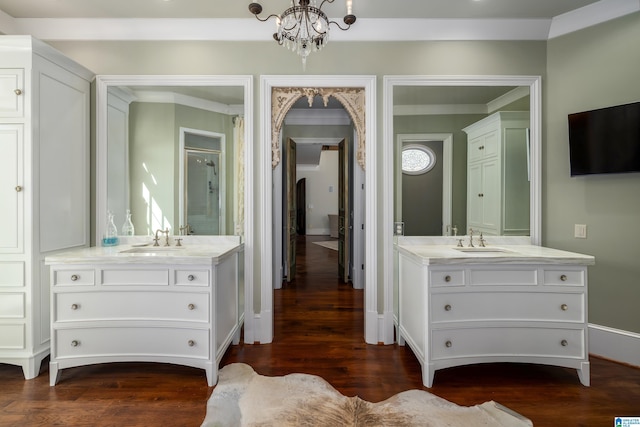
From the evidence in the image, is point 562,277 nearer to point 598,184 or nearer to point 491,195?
point 491,195

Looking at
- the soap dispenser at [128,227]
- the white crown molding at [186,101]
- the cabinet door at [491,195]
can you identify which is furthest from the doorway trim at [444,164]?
the soap dispenser at [128,227]

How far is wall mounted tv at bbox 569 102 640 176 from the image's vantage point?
7.97 feet

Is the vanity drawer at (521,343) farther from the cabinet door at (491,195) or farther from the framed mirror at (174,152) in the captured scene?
the framed mirror at (174,152)

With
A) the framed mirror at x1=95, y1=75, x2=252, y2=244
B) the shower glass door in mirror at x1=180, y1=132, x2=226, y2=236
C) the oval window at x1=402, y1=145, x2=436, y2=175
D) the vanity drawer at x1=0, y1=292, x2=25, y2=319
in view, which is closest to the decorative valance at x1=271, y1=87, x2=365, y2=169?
the framed mirror at x1=95, y1=75, x2=252, y2=244

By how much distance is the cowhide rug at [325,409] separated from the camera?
181 cm

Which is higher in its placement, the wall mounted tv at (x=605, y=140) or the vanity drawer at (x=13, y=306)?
the wall mounted tv at (x=605, y=140)

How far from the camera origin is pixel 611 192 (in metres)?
2.59

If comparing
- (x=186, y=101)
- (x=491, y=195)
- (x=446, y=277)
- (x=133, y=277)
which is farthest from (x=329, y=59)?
(x=133, y=277)

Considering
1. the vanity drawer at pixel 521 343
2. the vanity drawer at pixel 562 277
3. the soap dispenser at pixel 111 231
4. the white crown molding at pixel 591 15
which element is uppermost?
the white crown molding at pixel 591 15

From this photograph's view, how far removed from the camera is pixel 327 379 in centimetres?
226

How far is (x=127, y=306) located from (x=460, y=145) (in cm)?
293

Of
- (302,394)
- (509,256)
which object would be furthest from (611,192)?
(302,394)

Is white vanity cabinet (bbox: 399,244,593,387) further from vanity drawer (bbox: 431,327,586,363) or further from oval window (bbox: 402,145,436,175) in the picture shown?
oval window (bbox: 402,145,436,175)

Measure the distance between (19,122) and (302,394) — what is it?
2694mm
